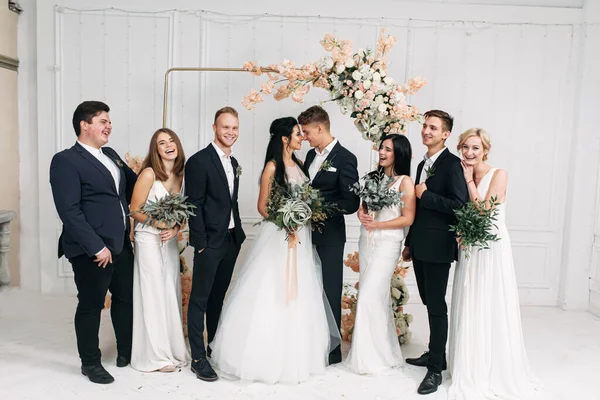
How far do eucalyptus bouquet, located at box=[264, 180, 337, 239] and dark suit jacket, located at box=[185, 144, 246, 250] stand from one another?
0.34 meters

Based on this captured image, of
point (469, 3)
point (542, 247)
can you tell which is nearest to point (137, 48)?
point (469, 3)

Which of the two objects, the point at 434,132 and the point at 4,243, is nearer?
the point at 434,132

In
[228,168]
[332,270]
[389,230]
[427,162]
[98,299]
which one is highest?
[427,162]

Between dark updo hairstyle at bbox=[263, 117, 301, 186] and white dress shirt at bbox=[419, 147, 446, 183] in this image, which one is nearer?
white dress shirt at bbox=[419, 147, 446, 183]

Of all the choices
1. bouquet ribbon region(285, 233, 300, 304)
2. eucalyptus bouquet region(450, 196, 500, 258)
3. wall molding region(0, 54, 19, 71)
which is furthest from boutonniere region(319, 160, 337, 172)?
wall molding region(0, 54, 19, 71)

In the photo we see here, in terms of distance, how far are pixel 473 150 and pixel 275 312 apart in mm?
1847

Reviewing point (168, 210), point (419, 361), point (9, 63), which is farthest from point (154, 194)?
point (9, 63)

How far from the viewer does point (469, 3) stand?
5.96 meters

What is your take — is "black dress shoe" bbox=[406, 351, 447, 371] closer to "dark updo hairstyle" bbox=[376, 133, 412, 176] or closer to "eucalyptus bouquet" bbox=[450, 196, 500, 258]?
"eucalyptus bouquet" bbox=[450, 196, 500, 258]

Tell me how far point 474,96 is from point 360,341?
3.39 m

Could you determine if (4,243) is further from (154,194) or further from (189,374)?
(189,374)

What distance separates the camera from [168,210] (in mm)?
3871

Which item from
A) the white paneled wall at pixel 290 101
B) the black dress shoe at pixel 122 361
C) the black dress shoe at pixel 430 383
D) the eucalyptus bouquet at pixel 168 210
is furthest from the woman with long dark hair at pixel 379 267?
the white paneled wall at pixel 290 101

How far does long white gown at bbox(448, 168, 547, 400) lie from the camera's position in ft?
12.5
